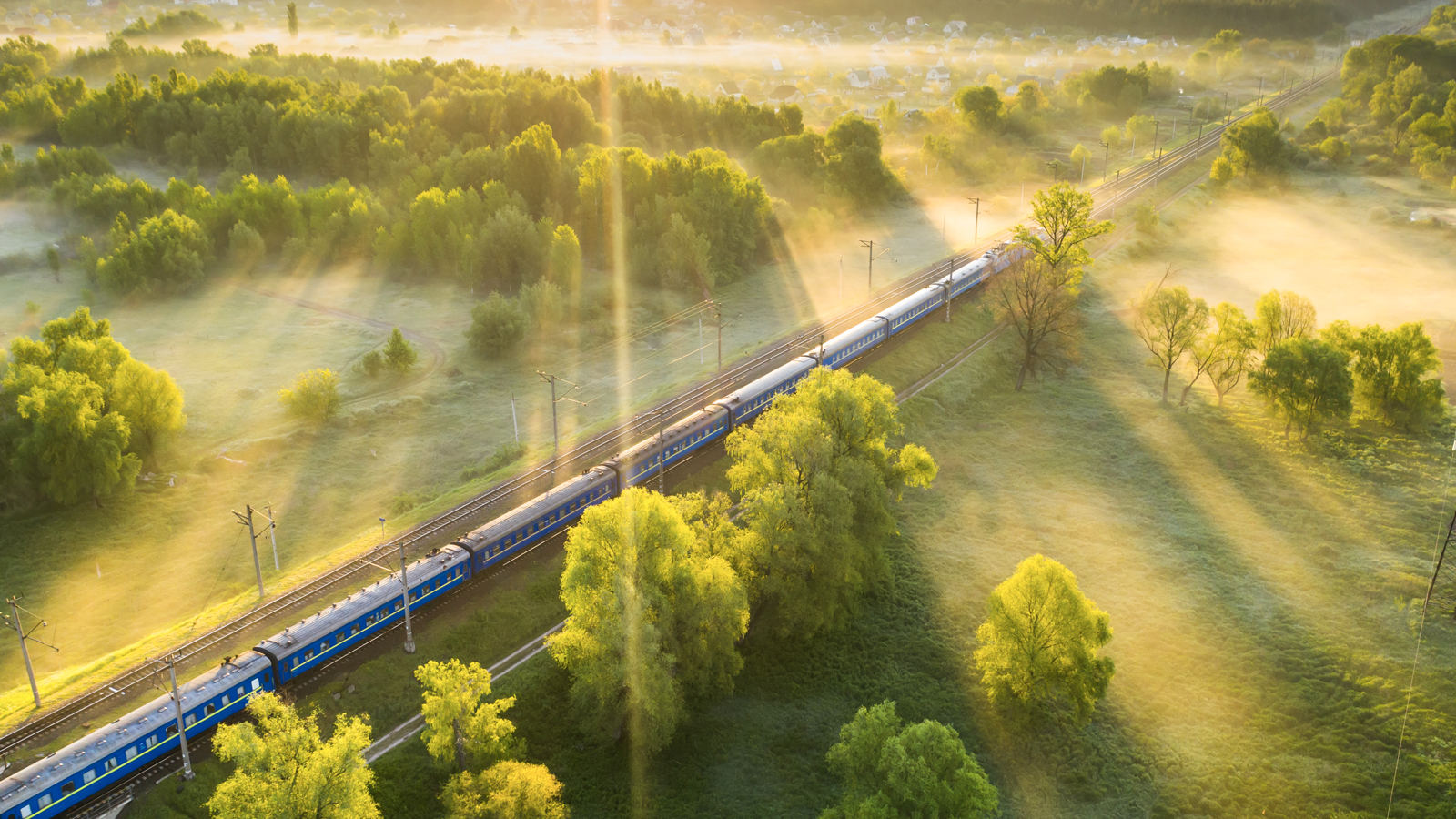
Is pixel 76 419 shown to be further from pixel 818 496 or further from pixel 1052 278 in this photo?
pixel 1052 278

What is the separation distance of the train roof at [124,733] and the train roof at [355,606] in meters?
1.04

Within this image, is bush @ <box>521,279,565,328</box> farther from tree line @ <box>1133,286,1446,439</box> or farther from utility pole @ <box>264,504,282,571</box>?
tree line @ <box>1133,286,1446,439</box>

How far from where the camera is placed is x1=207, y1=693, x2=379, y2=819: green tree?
28312 mm

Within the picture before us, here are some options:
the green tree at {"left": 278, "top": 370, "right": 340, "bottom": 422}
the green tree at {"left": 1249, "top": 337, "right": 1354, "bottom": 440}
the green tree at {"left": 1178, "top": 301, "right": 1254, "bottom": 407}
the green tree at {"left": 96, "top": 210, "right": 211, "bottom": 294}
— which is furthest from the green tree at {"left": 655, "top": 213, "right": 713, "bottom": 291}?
the green tree at {"left": 1249, "top": 337, "right": 1354, "bottom": 440}

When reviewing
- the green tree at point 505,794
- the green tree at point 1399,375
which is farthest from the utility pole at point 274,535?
the green tree at point 1399,375

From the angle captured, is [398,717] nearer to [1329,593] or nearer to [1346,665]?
[1346,665]

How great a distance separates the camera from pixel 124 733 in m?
34.3

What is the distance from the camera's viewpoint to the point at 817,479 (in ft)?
142

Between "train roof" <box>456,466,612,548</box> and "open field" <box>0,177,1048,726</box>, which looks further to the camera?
"open field" <box>0,177,1048,726</box>

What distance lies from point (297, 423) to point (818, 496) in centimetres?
4162

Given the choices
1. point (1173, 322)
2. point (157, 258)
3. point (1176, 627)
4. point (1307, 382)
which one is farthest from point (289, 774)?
point (157, 258)

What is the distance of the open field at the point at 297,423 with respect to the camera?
48969 millimetres

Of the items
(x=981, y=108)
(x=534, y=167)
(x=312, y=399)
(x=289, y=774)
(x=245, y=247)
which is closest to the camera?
(x=289, y=774)

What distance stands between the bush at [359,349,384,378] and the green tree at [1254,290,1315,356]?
64.7m
